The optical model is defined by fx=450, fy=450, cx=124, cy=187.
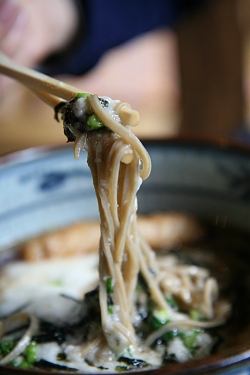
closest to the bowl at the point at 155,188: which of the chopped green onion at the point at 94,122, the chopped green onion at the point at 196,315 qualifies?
the chopped green onion at the point at 196,315

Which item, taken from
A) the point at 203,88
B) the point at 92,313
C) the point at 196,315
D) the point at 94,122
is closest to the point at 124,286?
the point at 92,313

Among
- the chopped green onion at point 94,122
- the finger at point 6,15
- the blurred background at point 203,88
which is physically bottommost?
the blurred background at point 203,88

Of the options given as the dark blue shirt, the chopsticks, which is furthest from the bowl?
the dark blue shirt

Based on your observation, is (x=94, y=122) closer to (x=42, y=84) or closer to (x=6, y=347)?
(x=42, y=84)

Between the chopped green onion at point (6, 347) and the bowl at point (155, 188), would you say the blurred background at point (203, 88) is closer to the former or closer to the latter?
the bowl at point (155, 188)

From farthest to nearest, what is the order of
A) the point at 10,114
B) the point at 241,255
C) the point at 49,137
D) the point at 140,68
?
the point at 140,68 < the point at 10,114 < the point at 49,137 < the point at 241,255

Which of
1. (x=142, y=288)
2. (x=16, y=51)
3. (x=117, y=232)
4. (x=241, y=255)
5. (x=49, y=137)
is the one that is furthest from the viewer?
(x=49, y=137)

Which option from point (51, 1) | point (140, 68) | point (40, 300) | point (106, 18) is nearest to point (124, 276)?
point (40, 300)

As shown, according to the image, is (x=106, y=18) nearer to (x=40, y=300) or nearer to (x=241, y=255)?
(x=241, y=255)
